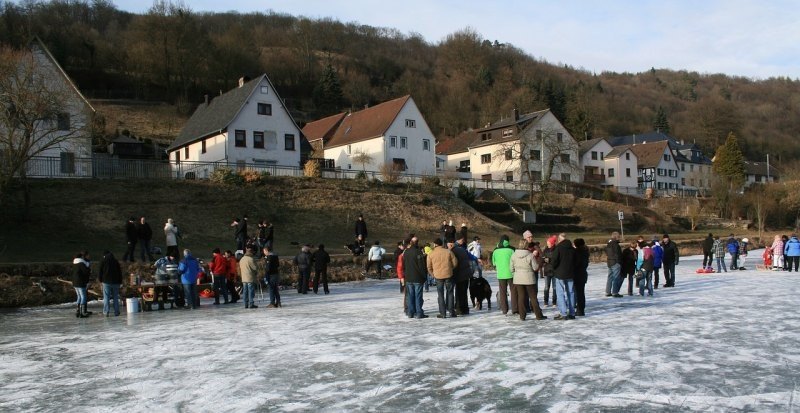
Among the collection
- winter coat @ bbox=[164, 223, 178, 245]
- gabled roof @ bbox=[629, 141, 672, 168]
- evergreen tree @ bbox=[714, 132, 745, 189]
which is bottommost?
winter coat @ bbox=[164, 223, 178, 245]

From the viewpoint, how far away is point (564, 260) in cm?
1323

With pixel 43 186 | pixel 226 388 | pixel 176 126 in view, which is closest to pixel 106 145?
pixel 176 126

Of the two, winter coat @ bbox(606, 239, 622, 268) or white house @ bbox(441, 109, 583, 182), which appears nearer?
winter coat @ bbox(606, 239, 622, 268)

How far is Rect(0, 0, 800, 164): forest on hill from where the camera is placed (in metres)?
82.7

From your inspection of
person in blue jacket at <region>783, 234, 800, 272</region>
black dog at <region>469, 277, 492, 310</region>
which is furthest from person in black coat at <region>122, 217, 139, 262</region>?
person in blue jacket at <region>783, 234, 800, 272</region>

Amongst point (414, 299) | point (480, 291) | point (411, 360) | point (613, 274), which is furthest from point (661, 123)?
point (411, 360)

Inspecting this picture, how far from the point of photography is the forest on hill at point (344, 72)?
271 ft

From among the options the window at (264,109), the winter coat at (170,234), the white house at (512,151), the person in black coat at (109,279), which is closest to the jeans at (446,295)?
the person in black coat at (109,279)

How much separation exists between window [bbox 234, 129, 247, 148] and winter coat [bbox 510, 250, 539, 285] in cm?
3889

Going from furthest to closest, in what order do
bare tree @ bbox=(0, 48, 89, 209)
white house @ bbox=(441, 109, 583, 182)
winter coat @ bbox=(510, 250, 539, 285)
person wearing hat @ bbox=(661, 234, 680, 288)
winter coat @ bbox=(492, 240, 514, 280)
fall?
white house @ bbox=(441, 109, 583, 182) < bare tree @ bbox=(0, 48, 89, 209) < person wearing hat @ bbox=(661, 234, 680, 288) < winter coat @ bbox=(492, 240, 514, 280) < winter coat @ bbox=(510, 250, 539, 285)

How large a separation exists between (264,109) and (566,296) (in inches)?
1611

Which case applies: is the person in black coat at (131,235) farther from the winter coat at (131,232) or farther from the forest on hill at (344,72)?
the forest on hill at (344,72)

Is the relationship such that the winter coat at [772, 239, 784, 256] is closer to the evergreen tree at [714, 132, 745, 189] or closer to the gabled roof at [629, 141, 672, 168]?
the evergreen tree at [714, 132, 745, 189]

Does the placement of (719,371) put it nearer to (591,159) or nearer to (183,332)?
(183,332)
